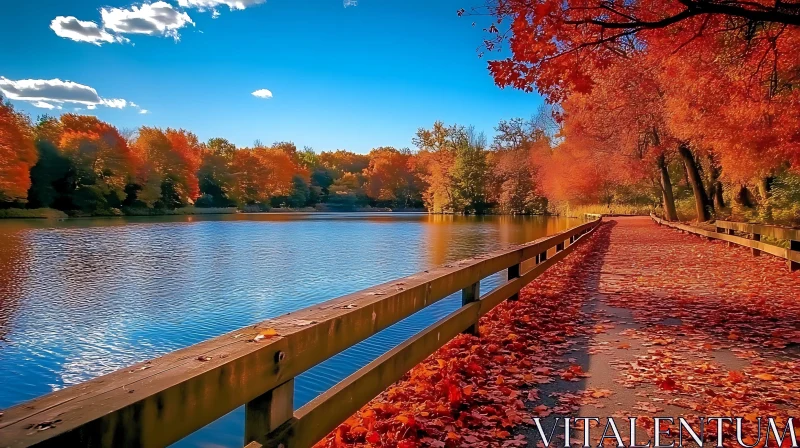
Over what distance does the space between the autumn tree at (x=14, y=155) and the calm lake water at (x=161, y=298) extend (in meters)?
28.6

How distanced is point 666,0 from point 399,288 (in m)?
9.16

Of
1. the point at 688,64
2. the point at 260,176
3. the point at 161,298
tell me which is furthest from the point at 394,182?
the point at 161,298

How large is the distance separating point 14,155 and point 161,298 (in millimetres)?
49953

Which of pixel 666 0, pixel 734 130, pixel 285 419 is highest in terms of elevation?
pixel 666 0

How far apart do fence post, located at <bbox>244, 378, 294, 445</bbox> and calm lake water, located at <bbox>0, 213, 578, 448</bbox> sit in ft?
12.7

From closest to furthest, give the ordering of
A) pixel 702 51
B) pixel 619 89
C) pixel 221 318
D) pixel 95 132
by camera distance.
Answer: pixel 221 318 < pixel 702 51 < pixel 619 89 < pixel 95 132

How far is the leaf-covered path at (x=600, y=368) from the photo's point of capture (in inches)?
157

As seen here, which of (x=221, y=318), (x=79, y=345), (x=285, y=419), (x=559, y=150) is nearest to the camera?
(x=285, y=419)

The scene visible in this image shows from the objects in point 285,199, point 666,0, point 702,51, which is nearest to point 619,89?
point 702,51

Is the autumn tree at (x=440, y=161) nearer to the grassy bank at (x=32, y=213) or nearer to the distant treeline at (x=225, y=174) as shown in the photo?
the distant treeline at (x=225, y=174)

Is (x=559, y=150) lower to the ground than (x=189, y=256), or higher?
higher

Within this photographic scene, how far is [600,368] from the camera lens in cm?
536

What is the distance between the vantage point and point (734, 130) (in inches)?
686

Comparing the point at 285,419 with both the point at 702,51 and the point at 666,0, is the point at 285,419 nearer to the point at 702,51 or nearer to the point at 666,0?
the point at 666,0
